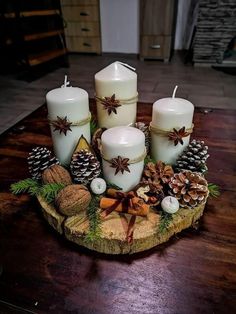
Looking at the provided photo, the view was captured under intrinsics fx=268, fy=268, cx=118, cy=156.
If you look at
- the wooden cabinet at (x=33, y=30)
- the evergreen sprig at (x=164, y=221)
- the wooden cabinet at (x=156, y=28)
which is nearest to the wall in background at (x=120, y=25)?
the wooden cabinet at (x=156, y=28)

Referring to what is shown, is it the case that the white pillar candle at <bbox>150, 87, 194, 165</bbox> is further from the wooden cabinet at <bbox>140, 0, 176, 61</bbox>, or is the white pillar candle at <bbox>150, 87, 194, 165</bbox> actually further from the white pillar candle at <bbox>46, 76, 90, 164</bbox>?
the wooden cabinet at <bbox>140, 0, 176, 61</bbox>

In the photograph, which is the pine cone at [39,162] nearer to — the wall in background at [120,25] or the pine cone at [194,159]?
the pine cone at [194,159]

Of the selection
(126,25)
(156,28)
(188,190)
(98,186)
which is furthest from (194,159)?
(126,25)

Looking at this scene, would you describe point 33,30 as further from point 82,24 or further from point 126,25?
point 126,25

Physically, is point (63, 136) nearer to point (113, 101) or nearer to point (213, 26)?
point (113, 101)

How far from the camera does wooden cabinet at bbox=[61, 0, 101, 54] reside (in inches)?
129

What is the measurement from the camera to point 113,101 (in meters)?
0.54

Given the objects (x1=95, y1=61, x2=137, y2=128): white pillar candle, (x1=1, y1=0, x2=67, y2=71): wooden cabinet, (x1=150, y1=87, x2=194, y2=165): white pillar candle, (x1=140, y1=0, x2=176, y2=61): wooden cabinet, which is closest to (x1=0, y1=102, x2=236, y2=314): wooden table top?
(x1=150, y1=87, x2=194, y2=165): white pillar candle

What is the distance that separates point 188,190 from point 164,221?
7 centimetres

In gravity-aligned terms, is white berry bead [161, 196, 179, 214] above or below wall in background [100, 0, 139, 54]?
above

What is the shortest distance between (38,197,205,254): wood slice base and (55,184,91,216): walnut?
17 mm

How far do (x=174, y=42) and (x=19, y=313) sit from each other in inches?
144

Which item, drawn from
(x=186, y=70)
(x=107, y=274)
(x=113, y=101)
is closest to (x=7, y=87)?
(x=186, y=70)

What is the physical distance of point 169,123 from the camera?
0.51 m
